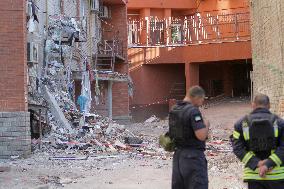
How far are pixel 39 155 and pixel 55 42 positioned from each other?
6.39m

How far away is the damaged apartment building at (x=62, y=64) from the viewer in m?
13.4

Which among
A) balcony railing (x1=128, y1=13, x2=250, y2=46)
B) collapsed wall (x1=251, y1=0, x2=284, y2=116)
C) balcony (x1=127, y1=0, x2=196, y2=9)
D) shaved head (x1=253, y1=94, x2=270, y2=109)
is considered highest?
balcony (x1=127, y1=0, x2=196, y2=9)

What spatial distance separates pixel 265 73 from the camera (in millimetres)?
12500

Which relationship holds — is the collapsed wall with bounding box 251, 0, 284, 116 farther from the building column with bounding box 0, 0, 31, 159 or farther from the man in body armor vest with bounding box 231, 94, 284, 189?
the building column with bounding box 0, 0, 31, 159

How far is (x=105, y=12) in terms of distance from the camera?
98.5 ft

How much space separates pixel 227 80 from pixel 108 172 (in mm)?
23521

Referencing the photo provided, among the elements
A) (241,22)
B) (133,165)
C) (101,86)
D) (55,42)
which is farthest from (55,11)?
(241,22)

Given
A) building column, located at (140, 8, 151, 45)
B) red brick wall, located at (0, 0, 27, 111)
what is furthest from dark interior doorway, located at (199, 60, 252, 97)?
red brick wall, located at (0, 0, 27, 111)

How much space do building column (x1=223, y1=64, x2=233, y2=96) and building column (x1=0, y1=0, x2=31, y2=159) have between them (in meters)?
22.3

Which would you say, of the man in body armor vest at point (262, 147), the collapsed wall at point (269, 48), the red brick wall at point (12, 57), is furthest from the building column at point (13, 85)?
the man in body armor vest at point (262, 147)

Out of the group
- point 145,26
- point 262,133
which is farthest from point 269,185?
point 145,26

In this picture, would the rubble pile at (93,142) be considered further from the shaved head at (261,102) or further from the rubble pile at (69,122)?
the shaved head at (261,102)

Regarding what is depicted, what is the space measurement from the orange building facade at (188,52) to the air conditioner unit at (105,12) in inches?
135

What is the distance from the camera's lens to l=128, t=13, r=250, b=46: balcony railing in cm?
3150
